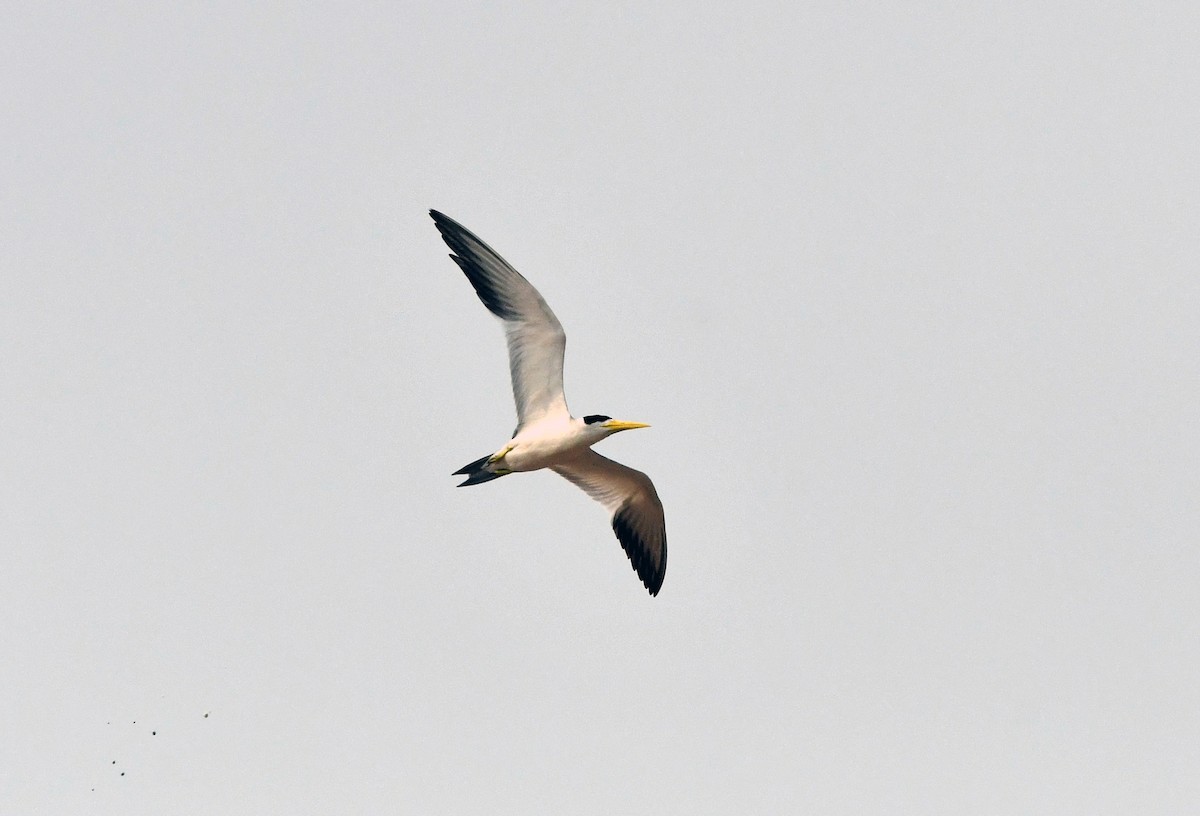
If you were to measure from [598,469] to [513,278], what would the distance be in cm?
477

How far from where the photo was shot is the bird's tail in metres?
26.3

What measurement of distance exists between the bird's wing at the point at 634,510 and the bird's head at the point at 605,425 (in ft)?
7.36

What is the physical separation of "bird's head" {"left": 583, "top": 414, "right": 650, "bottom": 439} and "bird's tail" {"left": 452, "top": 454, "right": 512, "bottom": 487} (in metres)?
1.58

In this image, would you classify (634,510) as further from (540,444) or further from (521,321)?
(521,321)

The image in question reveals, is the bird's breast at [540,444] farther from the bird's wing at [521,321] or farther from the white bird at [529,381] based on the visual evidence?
the bird's wing at [521,321]

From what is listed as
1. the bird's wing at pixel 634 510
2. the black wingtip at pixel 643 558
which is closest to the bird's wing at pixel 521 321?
the bird's wing at pixel 634 510

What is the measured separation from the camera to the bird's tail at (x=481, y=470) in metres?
26.3

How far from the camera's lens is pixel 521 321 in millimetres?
25656

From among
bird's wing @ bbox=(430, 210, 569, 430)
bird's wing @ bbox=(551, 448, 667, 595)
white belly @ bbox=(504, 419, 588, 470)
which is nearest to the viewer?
bird's wing @ bbox=(430, 210, 569, 430)

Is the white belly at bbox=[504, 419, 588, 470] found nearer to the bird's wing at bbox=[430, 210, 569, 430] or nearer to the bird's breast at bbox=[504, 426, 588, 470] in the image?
the bird's breast at bbox=[504, 426, 588, 470]

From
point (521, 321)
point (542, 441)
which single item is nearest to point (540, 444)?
point (542, 441)

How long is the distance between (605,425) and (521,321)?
2250 millimetres

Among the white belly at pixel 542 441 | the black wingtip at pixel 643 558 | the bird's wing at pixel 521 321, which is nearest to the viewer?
the bird's wing at pixel 521 321

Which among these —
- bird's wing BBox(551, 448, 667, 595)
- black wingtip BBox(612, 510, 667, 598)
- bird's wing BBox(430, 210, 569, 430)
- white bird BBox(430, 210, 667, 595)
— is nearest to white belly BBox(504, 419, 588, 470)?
white bird BBox(430, 210, 667, 595)
